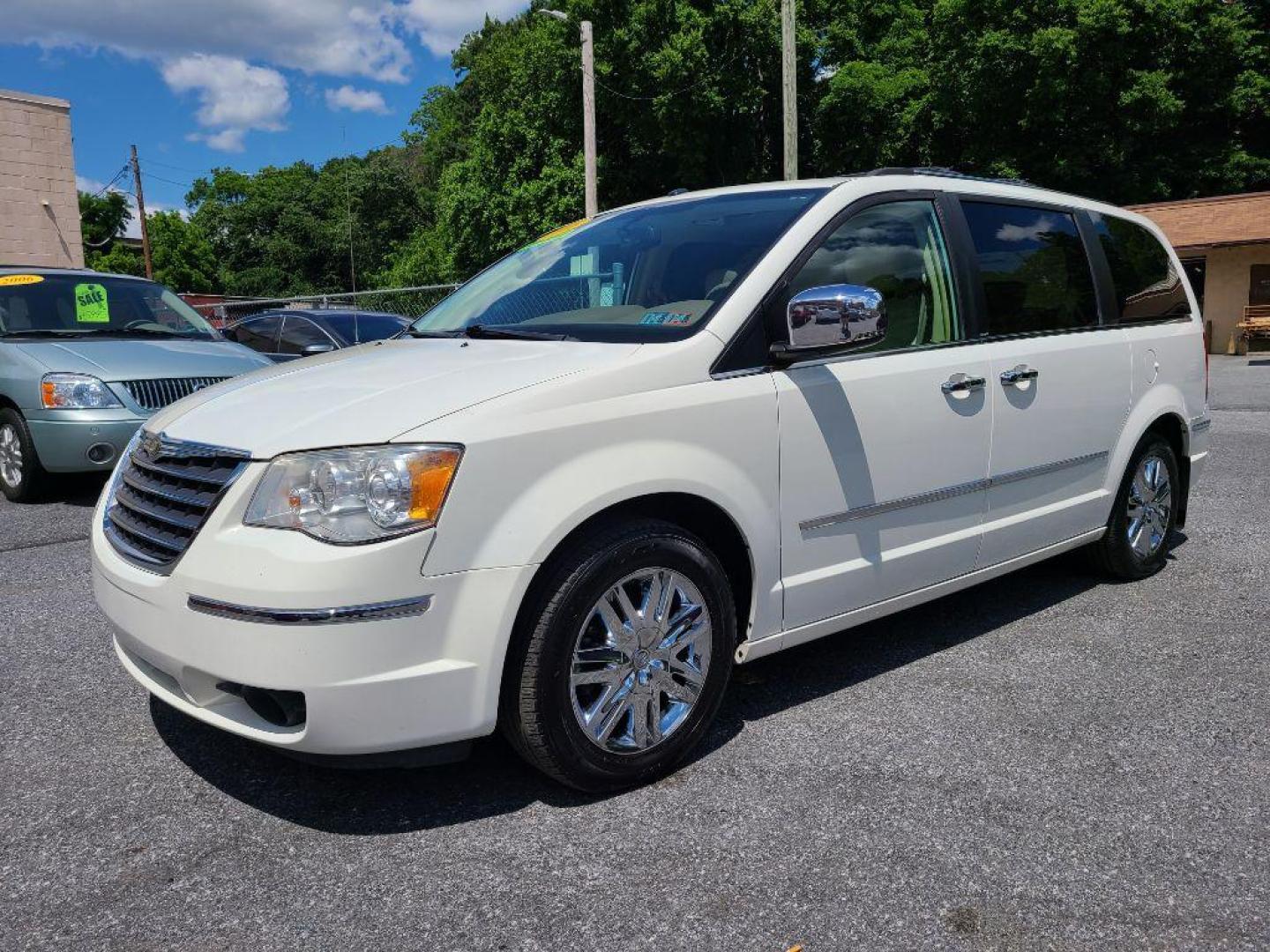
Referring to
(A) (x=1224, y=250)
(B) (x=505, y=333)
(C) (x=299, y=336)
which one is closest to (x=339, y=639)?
(B) (x=505, y=333)

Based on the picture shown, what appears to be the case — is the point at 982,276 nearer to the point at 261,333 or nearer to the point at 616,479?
the point at 616,479

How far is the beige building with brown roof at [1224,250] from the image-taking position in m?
26.2

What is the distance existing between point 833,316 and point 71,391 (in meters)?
5.67

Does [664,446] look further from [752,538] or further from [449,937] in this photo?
[449,937]

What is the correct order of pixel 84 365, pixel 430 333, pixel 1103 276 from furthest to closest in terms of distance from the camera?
pixel 84 365 → pixel 1103 276 → pixel 430 333

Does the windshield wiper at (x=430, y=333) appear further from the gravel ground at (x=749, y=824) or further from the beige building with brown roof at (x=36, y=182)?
the beige building with brown roof at (x=36, y=182)

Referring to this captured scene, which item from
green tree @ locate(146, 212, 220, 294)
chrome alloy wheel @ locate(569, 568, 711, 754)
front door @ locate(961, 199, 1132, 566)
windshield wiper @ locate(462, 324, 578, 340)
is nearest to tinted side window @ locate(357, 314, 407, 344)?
windshield wiper @ locate(462, 324, 578, 340)

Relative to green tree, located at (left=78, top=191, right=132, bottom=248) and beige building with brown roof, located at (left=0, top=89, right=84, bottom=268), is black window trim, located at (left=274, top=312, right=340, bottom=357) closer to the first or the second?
beige building with brown roof, located at (left=0, top=89, right=84, bottom=268)

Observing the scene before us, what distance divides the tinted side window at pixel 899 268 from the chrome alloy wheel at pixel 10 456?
240 inches

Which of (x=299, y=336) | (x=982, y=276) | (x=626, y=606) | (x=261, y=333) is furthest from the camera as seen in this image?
(x=261, y=333)

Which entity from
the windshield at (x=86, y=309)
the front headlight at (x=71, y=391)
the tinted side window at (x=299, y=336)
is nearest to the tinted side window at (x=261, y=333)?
the tinted side window at (x=299, y=336)

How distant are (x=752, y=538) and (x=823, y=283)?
90 centimetres

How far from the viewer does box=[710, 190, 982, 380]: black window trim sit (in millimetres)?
3096

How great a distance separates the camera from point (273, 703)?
2631mm
